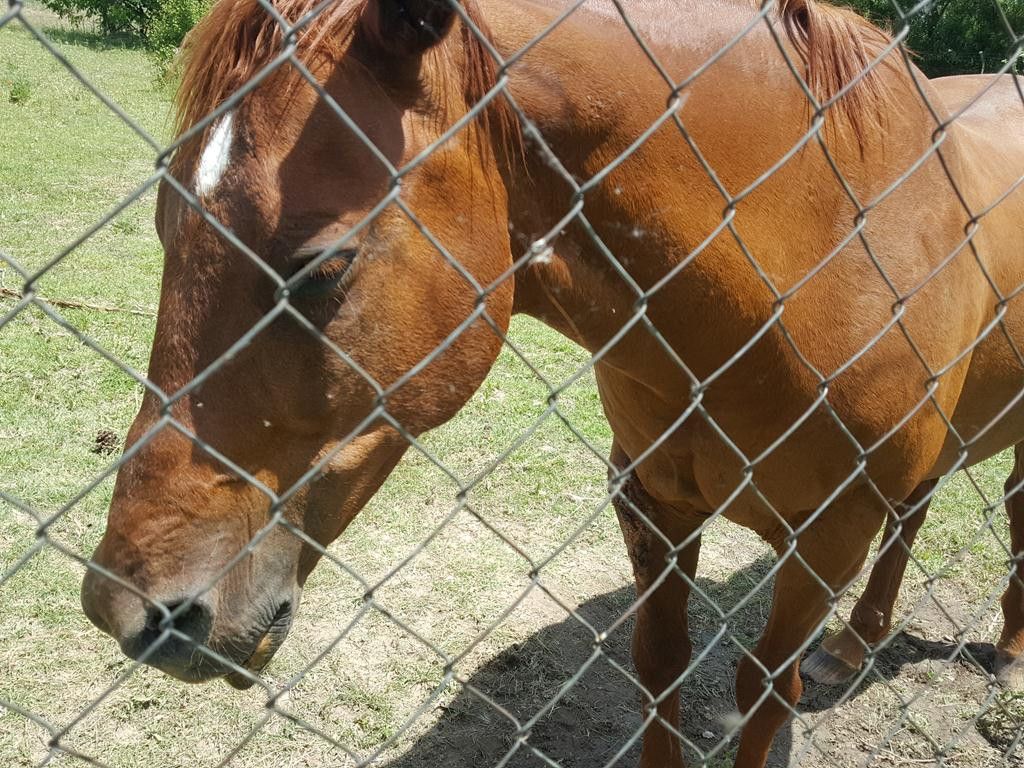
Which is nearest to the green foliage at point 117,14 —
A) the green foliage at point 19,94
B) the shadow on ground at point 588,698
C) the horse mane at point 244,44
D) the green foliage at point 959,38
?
the green foliage at point 19,94

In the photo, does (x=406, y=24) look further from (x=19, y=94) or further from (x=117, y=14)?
(x=117, y=14)

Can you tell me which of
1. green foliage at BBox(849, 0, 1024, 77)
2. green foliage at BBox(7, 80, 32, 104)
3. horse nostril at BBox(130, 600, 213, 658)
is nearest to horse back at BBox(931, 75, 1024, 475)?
horse nostril at BBox(130, 600, 213, 658)

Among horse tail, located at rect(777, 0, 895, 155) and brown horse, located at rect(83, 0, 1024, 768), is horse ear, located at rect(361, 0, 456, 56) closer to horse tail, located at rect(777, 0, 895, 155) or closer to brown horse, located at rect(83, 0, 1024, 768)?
brown horse, located at rect(83, 0, 1024, 768)

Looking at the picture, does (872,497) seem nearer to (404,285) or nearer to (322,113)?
(404,285)

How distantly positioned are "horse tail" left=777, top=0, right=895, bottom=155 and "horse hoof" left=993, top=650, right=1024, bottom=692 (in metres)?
2.35

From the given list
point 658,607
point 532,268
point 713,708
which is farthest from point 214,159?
point 713,708

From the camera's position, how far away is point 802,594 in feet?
6.98

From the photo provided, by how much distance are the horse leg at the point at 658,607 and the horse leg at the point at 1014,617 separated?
1369 millimetres

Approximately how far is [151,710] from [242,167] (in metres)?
2.08

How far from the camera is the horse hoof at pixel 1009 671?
307 centimetres

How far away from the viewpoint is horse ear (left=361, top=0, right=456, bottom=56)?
1236 mm

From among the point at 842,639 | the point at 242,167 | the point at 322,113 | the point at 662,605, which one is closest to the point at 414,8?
the point at 322,113

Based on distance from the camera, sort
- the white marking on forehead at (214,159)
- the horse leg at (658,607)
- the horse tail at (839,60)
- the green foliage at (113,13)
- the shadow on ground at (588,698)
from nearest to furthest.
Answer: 1. the white marking on forehead at (214,159)
2. the horse tail at (839,60)
3. the horse leg at (658,607)
4. the shadow on ground at (588,698)
5. the green foliage at (113,13)

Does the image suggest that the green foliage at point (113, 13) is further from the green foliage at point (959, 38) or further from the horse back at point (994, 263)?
the horse back at point (994, 263)
